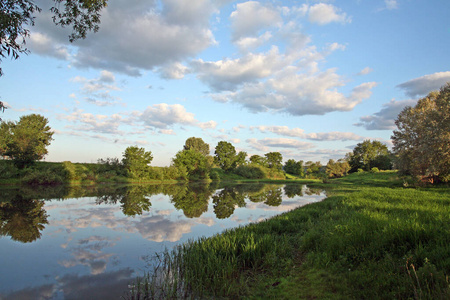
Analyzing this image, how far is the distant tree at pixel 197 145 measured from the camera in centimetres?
9725

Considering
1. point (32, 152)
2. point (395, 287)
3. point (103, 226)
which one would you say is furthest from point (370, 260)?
point (32, 152)

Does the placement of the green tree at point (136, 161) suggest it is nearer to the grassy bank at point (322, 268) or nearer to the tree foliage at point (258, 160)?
the grassy bank at point (322, 268)

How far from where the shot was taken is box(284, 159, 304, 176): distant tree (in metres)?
112

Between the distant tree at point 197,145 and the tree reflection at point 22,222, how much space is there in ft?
268

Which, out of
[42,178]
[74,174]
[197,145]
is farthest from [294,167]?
[42,178]

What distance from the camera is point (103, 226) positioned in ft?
39.1

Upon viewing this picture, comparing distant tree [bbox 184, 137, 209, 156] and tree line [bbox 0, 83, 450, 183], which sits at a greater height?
distant tree [bbox 184, 137, 209, 156]

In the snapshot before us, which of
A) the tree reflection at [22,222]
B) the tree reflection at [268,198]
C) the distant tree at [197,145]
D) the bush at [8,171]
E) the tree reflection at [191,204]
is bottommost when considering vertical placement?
the tree reflection at [268,198]

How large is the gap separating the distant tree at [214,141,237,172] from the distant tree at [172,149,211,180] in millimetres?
23337

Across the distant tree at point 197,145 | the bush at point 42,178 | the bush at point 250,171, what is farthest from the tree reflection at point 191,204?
the distant tree at point 197,145

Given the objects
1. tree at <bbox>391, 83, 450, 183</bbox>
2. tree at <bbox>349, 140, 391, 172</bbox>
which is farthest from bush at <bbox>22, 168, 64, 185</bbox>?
tree at <bbox>349, 140, 391, 172</bbox>

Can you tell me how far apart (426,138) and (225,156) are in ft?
235

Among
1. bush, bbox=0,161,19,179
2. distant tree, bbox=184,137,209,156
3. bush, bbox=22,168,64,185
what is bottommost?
bush, bbox=22,168,64,185

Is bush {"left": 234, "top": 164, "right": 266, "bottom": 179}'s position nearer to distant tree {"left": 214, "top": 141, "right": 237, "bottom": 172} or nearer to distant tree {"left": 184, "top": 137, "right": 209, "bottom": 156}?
distant tree {"left": 214, "top": 141, "right": 237, "bottom": 172}
